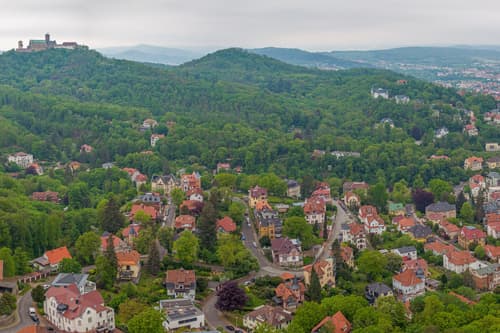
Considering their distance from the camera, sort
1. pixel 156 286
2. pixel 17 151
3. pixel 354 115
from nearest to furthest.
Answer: pixel 156 286 → pixel 17 151 → pixel 354 115

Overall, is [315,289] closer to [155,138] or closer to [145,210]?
[145,210]

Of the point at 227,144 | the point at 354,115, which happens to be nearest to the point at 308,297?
the point at 227,144

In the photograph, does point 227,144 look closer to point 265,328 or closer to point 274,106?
point 274,106

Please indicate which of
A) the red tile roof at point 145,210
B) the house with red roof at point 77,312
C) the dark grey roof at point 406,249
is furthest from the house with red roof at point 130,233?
the dark grey roof at point 406,249

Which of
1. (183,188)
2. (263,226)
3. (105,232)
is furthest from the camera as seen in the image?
(183,188)

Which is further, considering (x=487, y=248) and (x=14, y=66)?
(x=14, y=66)

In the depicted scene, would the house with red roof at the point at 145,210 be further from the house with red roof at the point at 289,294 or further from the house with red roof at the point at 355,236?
the house with red roof at the point at 355,236

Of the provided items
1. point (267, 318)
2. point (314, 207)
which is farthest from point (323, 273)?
point (314, 207)
